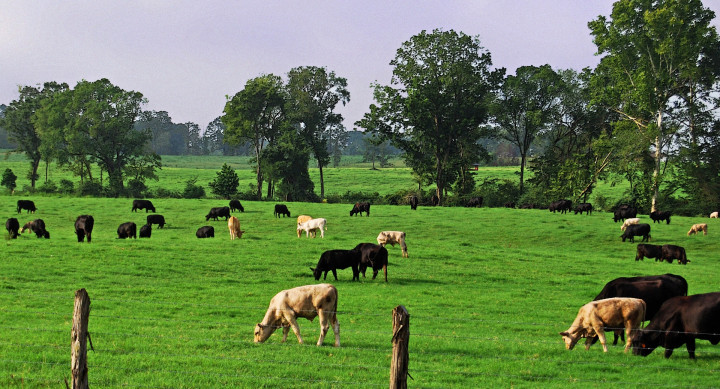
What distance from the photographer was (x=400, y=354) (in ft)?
21.4

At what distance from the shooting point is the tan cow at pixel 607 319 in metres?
12.7

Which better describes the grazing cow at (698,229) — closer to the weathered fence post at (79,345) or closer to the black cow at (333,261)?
the black cow at (333,261)

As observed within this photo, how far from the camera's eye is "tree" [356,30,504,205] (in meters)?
70.8

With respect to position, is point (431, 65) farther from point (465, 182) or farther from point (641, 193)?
point (641, 193)

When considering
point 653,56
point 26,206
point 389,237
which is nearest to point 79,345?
point 389,237

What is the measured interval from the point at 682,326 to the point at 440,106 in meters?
60.4

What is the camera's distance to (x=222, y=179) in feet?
216

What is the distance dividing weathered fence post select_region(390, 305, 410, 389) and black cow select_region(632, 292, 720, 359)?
289 inches

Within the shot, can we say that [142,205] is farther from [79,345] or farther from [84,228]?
[79,345]

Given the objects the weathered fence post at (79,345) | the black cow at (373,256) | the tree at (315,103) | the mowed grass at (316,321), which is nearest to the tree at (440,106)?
the tree at (315,103)

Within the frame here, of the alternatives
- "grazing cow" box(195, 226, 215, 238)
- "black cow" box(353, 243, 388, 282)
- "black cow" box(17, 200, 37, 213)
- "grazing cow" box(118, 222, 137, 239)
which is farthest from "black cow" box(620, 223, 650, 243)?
"black cow" box(17, 200, 37, 213)

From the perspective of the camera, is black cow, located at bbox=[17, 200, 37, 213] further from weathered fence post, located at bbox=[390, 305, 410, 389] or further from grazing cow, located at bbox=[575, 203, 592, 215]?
weathered fence post, located at bbox=[390, 305, 410, 389]

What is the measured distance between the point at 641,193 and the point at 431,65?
28785 mm

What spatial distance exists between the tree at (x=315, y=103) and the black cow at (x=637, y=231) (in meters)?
49.6
